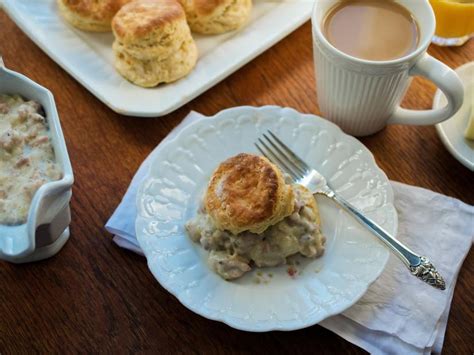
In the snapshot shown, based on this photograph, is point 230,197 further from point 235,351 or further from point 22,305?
point 22,305

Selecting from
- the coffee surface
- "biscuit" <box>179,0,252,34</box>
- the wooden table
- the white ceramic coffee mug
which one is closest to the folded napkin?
the wooden table

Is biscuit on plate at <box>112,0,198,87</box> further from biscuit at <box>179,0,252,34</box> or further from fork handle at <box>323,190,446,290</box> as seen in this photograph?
fork handle at <box>323,190,446,290</box>

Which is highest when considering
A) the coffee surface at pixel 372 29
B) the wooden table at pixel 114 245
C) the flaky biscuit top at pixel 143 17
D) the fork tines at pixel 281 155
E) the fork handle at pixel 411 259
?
the coffee surface at pixel 372 29

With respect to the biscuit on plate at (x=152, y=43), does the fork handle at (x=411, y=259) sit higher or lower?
lower

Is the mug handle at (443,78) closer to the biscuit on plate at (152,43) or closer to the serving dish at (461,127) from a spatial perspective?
the serving dish at (461,127)

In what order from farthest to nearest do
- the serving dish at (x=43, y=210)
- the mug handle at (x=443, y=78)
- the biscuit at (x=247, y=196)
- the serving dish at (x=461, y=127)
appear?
the serving dish at (x=461, y=127) < the mug handle at (x=443, y=78) < the biscuit at (x=247, y=196) < the serving dish at (x=43, y=210)

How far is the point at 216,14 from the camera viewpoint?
4.91ft

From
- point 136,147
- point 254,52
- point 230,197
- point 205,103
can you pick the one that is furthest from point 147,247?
point 254,52

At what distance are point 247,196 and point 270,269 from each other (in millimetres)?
160

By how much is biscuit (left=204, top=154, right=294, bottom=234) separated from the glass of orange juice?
2.38 ft

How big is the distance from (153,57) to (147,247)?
20.8 inches

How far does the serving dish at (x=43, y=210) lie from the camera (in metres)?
0.93

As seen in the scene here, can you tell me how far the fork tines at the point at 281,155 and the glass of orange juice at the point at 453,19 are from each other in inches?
23.6

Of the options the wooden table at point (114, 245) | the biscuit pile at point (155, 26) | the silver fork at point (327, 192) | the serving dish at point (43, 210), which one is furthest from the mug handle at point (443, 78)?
the serving dish at point (43, 210)
